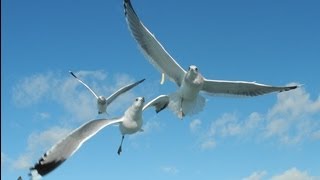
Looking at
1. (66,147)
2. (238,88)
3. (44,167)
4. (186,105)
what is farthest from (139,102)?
(44,167)

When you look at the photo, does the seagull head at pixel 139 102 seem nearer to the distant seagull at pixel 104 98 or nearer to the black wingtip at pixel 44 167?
the black wingtip at pixel 44 167

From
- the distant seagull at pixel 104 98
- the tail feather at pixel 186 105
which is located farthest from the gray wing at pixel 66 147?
the distant seagull at pixel 104 98

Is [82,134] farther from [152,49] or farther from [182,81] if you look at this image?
[182,81]

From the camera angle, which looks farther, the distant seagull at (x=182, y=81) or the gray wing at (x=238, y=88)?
the gray wing at (x=238, y=88)

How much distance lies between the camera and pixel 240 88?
11000 millimetres

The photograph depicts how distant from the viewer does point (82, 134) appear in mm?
7195

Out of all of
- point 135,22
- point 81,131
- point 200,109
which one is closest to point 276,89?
point 200,109

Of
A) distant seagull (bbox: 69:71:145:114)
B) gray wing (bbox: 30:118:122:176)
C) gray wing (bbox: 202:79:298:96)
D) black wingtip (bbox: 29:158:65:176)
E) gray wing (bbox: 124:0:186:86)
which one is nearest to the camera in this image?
black wingtip (bbox: 29:158:65:176)

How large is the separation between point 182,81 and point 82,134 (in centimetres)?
351

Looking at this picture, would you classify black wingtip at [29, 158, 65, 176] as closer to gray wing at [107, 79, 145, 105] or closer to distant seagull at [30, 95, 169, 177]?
distant seagull at [30, 95, 169, 177]

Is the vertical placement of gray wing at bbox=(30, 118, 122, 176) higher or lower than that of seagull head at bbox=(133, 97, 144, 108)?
lower

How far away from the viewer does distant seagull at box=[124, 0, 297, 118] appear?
9.79 m

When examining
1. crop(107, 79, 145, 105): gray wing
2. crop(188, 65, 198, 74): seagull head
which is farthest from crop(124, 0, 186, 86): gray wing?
crop(107, 79, 145, 105): gray wing

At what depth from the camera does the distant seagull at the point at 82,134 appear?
21.1ft
